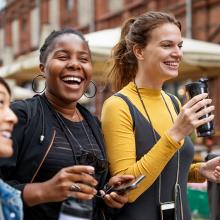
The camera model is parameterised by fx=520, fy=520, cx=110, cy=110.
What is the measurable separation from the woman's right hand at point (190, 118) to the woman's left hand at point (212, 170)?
0.49 metres

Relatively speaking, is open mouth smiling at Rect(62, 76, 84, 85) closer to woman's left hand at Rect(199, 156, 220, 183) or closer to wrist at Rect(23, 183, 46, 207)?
wrist at Rect(23, 183, 46, 207)

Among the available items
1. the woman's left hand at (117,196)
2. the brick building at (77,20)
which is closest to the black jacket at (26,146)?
the woman's left hand at (117,196)

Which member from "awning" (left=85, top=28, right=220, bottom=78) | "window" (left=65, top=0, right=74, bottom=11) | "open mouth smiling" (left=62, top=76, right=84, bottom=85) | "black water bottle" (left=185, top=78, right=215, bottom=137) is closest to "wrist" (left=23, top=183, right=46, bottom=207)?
"open mouth smiling" (left=62, top=76, right=84, bottom=85)

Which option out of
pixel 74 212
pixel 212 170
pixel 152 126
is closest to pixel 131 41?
pixel 152 126

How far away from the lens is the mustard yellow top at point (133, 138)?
7.09ft

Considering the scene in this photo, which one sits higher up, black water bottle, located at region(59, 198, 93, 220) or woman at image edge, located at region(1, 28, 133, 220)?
woman at image edge, located at region(1, 28, 133, 220)

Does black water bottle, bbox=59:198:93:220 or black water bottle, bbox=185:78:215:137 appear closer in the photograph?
black water bottle, bbox=59:198:93:220

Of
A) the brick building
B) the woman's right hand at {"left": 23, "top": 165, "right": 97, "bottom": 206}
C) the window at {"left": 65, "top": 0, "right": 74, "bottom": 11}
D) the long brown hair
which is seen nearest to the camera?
the woman's right hand at {"left": 23, "top": 165, "right": 97, "bottom": 206}

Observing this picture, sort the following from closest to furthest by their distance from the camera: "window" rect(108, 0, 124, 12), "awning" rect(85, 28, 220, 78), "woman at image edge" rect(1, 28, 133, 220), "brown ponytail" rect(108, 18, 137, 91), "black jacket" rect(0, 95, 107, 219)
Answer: "woman at image edge" rect(1, 28, 133, 220)
"black jacket" rect(0, 95, 107, 219)
"brown ponytail" rect(108, 18, 137, 91)
"awning" rect(85, 28, 220, 78)
"window" rect(108, 0, 124, 12)

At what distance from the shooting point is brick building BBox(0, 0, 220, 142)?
32.9ft

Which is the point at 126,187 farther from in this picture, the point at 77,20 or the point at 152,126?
the point at 77,20

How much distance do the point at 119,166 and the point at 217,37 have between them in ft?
41.7

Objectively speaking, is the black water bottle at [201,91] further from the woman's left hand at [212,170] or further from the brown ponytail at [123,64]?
the brown ponytail at [123,64]

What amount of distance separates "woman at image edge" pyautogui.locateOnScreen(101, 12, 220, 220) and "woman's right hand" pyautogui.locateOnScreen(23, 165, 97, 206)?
518mm
